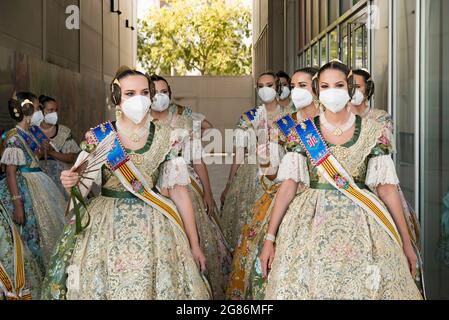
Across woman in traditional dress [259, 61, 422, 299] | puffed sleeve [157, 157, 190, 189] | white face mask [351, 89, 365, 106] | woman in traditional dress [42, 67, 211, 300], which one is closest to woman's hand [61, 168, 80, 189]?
woman in traditional dress [42, 67, 211, 300]

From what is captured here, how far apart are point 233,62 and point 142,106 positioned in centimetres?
4098

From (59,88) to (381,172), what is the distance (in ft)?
37.9

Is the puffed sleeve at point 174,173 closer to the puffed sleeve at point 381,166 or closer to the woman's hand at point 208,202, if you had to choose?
the puffed sleeve at point 381,166

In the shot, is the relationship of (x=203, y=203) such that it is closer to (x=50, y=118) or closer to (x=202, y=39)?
(x=50, y=118)

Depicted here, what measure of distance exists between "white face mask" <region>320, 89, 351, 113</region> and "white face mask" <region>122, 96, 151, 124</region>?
0.94 m

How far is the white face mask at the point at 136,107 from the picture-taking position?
425 centimetres

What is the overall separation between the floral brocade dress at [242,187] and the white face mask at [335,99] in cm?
299

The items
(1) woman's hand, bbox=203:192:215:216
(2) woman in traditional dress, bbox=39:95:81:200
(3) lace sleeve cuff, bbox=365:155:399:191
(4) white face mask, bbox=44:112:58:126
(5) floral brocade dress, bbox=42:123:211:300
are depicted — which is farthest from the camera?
(4) white face mask, bbox=44:112:58:126

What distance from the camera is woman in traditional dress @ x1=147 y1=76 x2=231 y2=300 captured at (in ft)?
21.2

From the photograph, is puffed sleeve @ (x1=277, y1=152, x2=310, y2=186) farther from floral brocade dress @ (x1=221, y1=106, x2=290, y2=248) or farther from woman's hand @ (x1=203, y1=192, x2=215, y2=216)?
floral brocade dress @ (x1=221, y1=106, x2=290, y2=248)

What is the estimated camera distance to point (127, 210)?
13.7 feet

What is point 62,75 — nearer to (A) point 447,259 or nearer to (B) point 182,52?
(A) point 447,259

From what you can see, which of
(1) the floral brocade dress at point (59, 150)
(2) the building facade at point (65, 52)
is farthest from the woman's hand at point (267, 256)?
(2) the building facade at point (65, 52)
